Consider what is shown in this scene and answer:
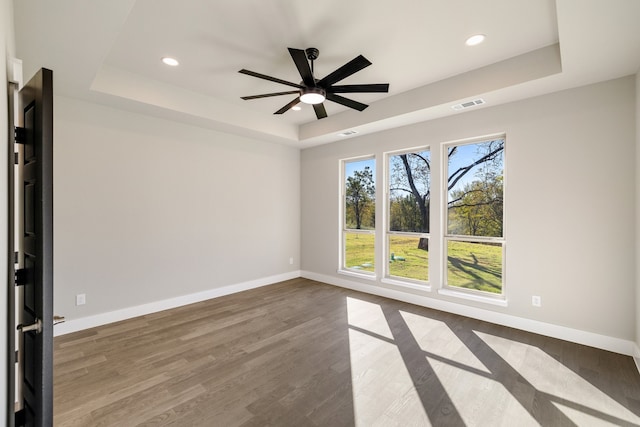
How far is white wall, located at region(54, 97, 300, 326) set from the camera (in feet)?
11.3

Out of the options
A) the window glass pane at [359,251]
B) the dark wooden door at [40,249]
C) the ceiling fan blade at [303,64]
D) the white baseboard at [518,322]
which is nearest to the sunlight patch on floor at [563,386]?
the white baseboard at [518,322]

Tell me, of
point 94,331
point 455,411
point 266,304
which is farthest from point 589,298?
point 94,331

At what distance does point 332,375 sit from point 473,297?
7.83 ft

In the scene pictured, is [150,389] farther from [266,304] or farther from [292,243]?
[292,243]

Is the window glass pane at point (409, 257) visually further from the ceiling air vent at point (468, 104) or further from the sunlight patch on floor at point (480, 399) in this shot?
the sunlight patch on floor at point (480, 399)

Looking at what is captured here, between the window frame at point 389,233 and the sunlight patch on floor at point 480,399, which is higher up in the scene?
the window frame at point 389,233

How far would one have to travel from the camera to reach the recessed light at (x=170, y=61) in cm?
309

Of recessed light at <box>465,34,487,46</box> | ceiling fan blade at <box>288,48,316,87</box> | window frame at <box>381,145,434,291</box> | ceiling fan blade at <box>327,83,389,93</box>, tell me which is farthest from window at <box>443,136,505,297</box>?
ceiling fan blade at <box>288,48,316,87</box>

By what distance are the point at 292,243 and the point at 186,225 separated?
2.20 meters

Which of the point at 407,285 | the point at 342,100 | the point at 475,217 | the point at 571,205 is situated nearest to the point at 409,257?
the point at 407,285

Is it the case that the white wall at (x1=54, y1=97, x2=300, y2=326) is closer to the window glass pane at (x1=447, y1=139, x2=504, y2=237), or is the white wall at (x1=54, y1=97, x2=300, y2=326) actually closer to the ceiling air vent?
the window glass pane at (x1=447, y1=139, x2=504, y2=237)

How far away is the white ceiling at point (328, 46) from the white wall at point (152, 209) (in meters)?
0.44

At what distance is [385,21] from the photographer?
2.51 m

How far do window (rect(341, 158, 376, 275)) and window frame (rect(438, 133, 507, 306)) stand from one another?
3.98ft
